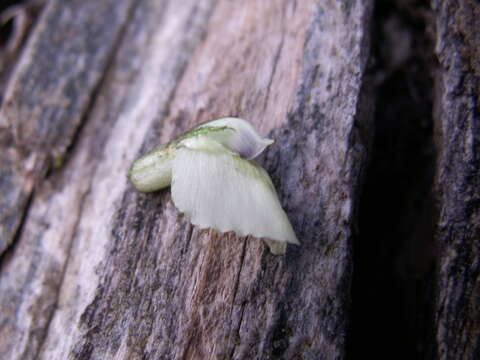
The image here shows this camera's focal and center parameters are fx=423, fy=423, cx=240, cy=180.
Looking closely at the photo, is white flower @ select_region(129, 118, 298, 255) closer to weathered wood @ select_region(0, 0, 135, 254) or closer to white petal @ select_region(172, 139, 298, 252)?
white petal @ select_region(172, 139, 298, 252)

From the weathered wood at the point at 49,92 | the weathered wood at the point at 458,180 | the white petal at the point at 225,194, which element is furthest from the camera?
the weathered wood at the point at 49,92

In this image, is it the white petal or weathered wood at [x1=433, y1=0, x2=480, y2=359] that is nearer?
the white petal

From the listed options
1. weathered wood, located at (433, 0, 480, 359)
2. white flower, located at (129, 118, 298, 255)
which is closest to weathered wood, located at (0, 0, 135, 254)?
white flower, located at (129, 118, 298, 255)

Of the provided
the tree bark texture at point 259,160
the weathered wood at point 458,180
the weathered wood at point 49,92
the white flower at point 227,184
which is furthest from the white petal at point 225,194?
the weathered wood at point 49,92

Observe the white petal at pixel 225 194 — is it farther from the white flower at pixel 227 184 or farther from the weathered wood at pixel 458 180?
the weathered wood at pixel 458 180

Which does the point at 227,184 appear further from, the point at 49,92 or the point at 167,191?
the point at 49,92

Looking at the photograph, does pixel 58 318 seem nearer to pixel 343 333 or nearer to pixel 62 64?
pixel 343 333

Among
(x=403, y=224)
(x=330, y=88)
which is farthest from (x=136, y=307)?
(x=403, y=224)

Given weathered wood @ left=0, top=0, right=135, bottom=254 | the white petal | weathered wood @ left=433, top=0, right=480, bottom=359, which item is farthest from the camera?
weathered wood @ left=0, top=0, right=135, bottom=254
